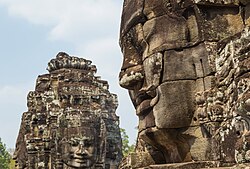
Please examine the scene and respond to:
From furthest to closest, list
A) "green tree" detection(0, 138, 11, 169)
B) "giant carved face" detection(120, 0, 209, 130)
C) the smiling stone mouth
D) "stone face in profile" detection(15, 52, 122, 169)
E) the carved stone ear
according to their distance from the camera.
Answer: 1. "green tree" detection(0, 138, 11, 169)
2. the carved stone ear
3. "stone face in profile" detection(15, 52, 122, 169)
4. the smiling stone mouth
5. "giant carved face" detection(120, 0, 209, 130)

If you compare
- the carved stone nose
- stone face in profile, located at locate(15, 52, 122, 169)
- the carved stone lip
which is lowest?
the carved stone lip

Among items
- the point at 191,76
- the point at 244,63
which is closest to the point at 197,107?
the point at 191,76

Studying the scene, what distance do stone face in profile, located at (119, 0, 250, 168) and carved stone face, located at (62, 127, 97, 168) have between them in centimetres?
714

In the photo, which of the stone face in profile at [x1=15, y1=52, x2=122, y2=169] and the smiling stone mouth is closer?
the smiling stone mouth

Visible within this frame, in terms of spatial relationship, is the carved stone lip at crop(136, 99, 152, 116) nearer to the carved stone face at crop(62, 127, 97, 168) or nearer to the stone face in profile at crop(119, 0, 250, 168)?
the stone face in profile at crop(119, 0, 250, 168)

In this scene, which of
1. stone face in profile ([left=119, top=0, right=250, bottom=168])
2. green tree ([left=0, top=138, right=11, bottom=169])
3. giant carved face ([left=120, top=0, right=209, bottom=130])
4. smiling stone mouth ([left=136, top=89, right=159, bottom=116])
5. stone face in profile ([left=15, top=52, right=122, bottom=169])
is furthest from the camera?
green tree ([left=0, top=138, right=11, bottom=169])

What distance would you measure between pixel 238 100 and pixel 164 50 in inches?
59.9

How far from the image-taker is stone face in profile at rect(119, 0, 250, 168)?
4.44 m

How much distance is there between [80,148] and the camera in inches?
491

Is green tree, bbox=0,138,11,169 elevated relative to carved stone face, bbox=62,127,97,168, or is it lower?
elevated

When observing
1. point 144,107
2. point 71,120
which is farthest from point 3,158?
point 144,107

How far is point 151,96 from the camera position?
5.13 metres

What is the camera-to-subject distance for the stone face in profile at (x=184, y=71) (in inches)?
175

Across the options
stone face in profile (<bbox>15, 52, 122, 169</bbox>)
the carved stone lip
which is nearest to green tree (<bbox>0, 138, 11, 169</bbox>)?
stone face in profile (<bbox>15, 52, 122, 169</bbox>)
